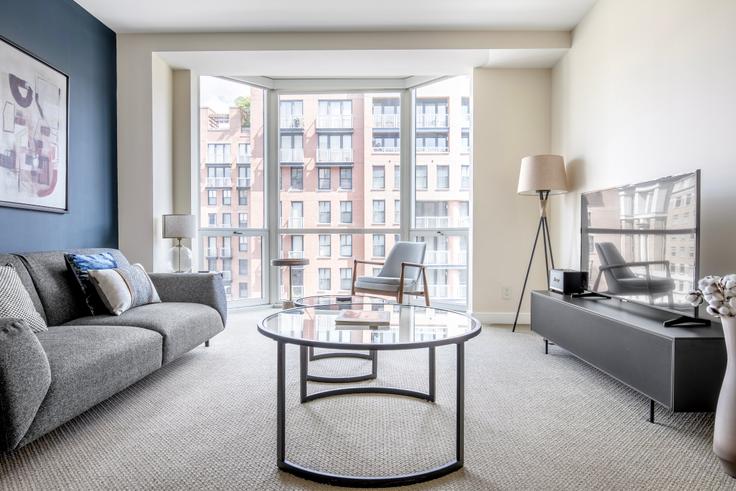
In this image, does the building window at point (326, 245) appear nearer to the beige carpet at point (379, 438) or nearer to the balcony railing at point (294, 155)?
the balcony railing at point (294, 155)

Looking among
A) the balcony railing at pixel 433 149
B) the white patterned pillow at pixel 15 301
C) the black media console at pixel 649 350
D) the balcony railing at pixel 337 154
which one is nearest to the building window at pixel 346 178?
the balcony railing at pixel 337 154

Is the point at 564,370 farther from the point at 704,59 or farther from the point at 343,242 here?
the point at 343,242

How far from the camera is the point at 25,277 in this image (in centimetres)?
234

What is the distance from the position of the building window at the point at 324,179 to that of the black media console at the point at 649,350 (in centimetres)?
297

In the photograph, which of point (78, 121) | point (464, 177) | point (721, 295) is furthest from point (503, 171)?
point (78, 121)

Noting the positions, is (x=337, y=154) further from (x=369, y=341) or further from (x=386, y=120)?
(x=369, y=341)

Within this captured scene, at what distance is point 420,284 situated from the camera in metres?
4.66

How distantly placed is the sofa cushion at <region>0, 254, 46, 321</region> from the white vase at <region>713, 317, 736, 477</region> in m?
3.10

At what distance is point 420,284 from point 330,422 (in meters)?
2.83

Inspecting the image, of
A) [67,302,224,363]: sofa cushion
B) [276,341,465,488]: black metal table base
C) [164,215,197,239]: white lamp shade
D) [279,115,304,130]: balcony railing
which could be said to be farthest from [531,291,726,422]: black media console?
[279,115,304,130]: balcony railing

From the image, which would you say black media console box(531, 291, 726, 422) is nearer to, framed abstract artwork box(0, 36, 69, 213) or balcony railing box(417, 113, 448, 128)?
balcony railing box(417, 113, 448, 128)

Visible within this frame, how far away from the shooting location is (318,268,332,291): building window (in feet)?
16.2

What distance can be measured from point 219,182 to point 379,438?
3689mm

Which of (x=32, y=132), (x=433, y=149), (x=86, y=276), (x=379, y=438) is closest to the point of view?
(x=379, y=438)
